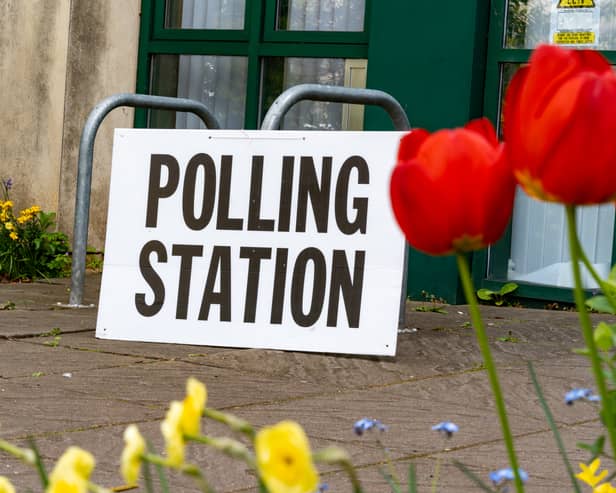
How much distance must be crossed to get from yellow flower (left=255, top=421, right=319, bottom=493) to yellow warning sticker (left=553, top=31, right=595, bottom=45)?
6087 millimetres

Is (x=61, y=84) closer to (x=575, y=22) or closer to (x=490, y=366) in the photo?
(x=575, y=22)

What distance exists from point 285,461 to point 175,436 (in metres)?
0.09

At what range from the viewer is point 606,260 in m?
6.36

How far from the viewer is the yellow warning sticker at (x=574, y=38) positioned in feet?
20.9

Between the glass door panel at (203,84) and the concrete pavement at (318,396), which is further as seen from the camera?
the glass door panel at (203,84)

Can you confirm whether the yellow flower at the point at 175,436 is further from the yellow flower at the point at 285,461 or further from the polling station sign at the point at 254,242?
the polling station sign at the point at 254,242

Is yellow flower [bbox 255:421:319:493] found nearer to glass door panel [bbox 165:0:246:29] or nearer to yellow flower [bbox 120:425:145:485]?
yellow flower [bbox 120:425:145:485]

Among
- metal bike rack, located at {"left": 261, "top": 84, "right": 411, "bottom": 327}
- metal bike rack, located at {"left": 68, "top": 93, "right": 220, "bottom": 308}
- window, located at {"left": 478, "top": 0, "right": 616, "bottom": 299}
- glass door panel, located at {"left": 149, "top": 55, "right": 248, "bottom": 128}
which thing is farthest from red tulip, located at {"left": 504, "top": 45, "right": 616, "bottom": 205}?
glass door panel, located at {"left": 149, "top": 55, "right": 248, "bottom": 128}

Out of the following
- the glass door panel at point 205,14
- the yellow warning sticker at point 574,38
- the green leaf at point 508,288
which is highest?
the glass door panel at point 205,14

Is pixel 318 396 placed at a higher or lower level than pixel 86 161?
lower

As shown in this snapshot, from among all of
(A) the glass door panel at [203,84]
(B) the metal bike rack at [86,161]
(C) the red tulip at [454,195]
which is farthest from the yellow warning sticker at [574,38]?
(C) the red tulip at [454,195]

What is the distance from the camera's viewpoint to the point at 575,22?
639cm

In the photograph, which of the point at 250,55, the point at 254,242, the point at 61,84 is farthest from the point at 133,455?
the point at 61,84

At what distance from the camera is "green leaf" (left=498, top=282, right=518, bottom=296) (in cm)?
650
